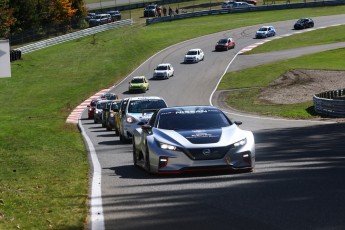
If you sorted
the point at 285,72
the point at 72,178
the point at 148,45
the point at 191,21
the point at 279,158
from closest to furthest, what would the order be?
the point at 72,178 < the point at 279,158 < the point at 285,72 < the point at 148,45 < the point at 191,21

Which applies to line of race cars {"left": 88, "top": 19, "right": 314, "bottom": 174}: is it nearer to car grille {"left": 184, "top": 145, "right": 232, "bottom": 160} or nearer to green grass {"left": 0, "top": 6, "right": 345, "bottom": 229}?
car grille {"left": 184, "top": 145, "right": 232, "bottom": 160}

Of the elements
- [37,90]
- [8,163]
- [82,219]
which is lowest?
[37,90]

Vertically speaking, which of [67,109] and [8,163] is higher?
[8,163]

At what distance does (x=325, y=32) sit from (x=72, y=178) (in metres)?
80.6

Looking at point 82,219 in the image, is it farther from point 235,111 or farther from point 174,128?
point 235,111

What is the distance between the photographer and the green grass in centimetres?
1244

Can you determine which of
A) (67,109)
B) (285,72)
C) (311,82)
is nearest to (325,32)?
(285,72)

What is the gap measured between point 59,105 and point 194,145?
45.9 meters

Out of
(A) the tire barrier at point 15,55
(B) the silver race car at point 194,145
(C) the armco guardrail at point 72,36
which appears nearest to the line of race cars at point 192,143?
(B) the silver race car at point 194,145

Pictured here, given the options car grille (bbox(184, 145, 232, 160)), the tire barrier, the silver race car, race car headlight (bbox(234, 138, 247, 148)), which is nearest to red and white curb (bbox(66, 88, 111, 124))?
the tire barrier

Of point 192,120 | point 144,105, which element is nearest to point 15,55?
point 144,105

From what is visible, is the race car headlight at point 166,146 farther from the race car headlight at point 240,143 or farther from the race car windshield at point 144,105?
the race car windshield at point 144,105

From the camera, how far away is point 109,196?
1305 centimetres

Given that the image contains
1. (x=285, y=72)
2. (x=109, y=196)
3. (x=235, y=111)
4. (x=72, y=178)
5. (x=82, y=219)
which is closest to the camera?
(x=82, y=219)
